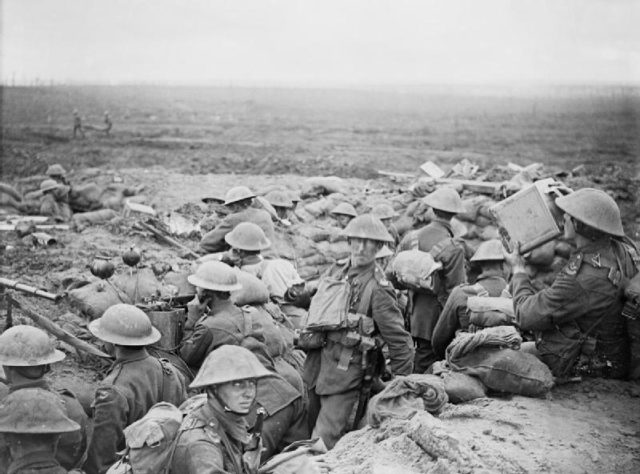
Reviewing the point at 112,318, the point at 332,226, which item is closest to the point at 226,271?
the point at 112,318

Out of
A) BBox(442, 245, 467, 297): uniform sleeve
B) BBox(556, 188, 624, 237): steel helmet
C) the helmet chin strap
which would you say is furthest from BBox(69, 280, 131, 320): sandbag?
BBox(556, 188, 624, 237): steel helmet

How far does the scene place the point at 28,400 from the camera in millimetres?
3348

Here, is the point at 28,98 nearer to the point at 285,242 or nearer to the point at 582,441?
the point at 285,242

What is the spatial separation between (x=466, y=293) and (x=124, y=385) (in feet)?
9.69

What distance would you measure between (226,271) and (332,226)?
576cm

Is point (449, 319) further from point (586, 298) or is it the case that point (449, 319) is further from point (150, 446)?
point (150, 446)

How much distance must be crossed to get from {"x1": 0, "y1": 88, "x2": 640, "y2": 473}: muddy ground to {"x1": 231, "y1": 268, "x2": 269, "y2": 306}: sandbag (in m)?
1.39

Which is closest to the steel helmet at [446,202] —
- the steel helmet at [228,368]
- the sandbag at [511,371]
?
the sandbag at [511,371]

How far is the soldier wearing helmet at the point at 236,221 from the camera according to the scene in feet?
26.0

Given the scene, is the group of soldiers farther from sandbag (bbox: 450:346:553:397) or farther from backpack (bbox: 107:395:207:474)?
sandbag (bbox: 450:346:553:397)

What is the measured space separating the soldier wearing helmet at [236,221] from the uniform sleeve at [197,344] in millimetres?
2889

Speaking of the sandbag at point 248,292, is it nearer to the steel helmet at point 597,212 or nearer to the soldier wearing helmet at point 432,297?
the soldier wearing helmet at point 432,297

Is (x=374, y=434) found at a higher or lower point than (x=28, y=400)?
lower

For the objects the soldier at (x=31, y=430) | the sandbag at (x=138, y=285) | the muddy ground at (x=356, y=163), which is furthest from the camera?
the sandbag at (x=138, y=285)
